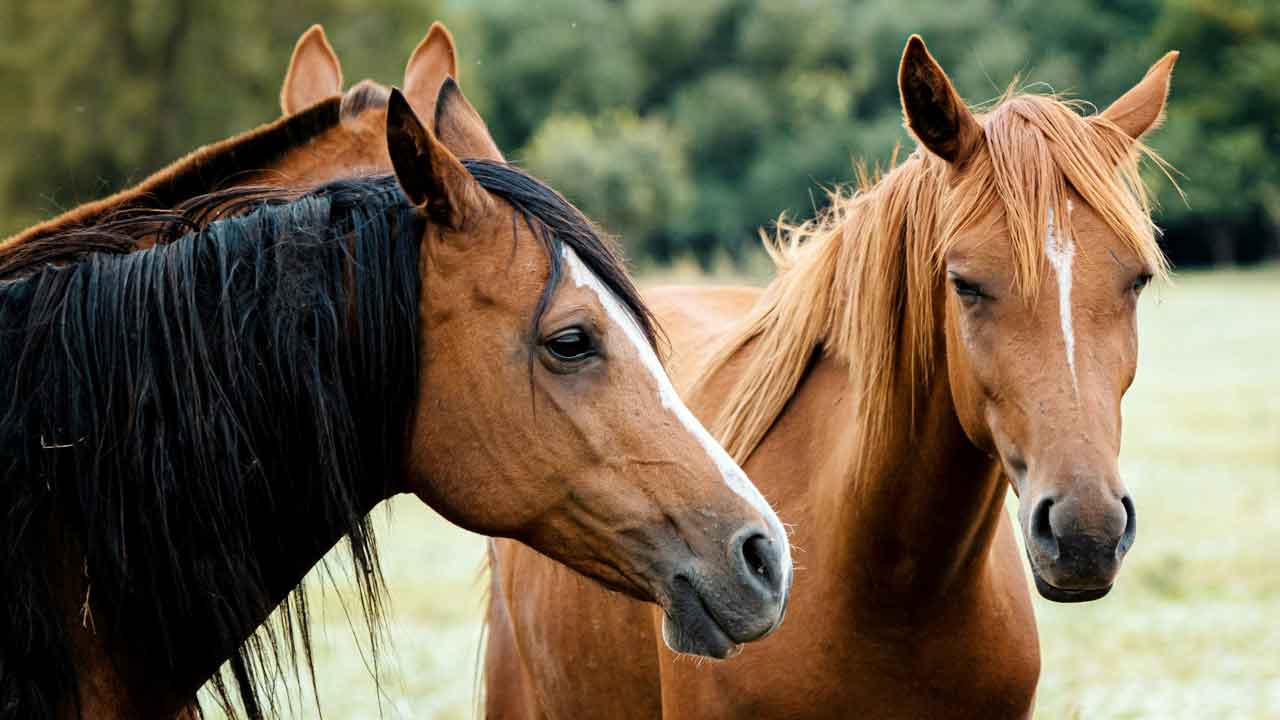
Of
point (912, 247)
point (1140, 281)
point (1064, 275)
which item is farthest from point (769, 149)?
point (1064, 275)

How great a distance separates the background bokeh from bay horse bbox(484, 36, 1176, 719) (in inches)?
18.7

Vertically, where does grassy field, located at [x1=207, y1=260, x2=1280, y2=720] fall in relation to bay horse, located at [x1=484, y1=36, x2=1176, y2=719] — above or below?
below

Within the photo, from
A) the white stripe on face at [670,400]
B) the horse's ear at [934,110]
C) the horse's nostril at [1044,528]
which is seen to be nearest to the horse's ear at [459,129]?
the white stripe on face at [670,400]

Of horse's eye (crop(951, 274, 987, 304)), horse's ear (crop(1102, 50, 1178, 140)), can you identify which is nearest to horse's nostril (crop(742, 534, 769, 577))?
horse's eye (crop(951, 274, 987, 304))

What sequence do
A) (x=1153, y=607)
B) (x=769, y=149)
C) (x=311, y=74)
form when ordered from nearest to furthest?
(x=311, y=74) → (x=1153, y=607) → (x=769, y=149)

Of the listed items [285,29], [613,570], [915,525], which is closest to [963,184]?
[915,525]

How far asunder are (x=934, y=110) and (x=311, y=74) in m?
2.63

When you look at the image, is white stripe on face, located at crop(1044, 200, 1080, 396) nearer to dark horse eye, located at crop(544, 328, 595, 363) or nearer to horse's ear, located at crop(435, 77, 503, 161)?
dark horse eye, located at crop(544, 328, 595, 363)

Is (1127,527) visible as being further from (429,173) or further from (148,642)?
(148,642)

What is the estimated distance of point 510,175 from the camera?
2.58m

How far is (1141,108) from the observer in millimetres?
3248

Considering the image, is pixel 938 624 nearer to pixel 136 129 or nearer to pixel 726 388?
pixel 726 388

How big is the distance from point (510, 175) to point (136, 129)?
16.4 metres

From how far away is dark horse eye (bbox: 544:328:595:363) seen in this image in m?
2.42
